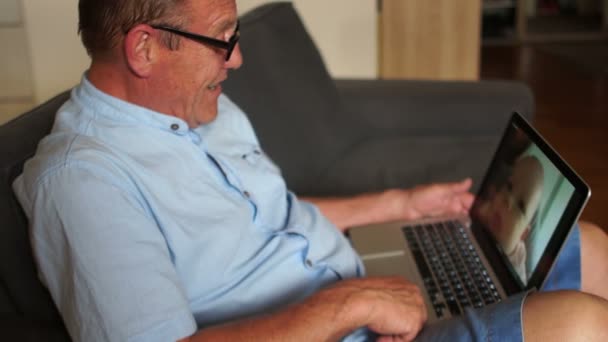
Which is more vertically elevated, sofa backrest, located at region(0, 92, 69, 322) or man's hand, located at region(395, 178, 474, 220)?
sofa backrest, located at region(0, 92, 69, 322)

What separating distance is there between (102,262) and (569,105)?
3.80 m

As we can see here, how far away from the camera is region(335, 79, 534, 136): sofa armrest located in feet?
7.74

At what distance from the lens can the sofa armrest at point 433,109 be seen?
7.74ft

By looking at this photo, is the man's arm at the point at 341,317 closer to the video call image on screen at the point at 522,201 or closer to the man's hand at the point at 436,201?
the video call image on screen at the point at 522,201

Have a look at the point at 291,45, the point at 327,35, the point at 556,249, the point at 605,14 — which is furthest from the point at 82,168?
the point at 605,14

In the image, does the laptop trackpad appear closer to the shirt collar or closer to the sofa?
the sofa

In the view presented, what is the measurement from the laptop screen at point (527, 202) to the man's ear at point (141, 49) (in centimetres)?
65

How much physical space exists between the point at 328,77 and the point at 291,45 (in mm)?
171

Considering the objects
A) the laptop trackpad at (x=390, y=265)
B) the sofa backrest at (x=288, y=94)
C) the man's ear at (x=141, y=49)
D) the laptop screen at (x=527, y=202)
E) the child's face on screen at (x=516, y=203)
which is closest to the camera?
the man's ear at (x=141, y=49)

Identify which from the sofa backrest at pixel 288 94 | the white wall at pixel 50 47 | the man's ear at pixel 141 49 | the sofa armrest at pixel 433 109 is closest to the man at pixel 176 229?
the man's ear at pixel 141 49

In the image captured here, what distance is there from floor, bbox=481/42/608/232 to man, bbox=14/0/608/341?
1.90 meters

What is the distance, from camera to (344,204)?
1.63 meters

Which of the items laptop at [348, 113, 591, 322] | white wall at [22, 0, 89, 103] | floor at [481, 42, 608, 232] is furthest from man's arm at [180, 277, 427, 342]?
floor at [481, 42, 608, 232]

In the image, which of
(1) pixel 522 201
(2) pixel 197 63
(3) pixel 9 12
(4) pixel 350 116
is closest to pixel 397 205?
(1) pixel 522 201
